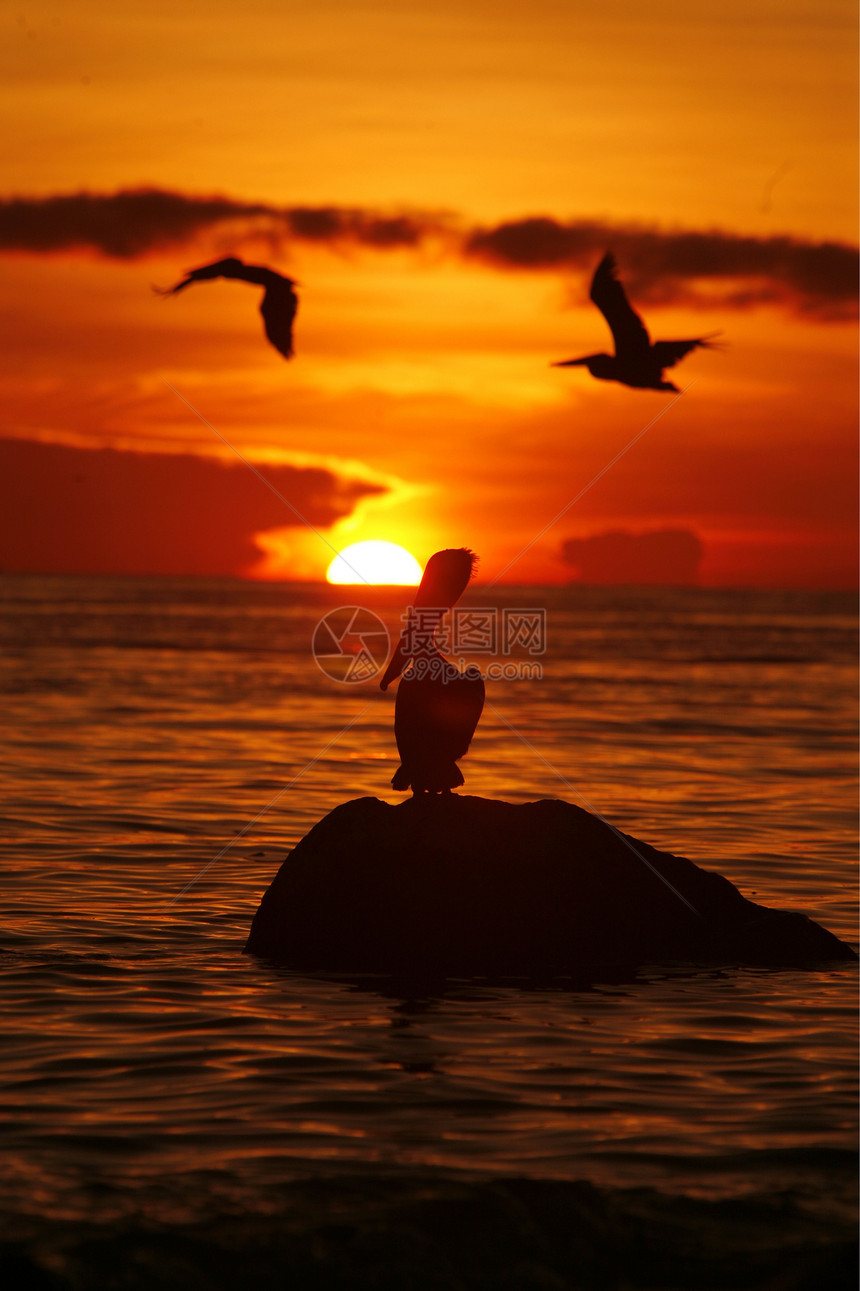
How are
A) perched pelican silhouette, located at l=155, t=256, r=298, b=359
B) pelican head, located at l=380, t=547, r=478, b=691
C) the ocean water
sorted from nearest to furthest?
the ocean water → perched pelican silhouette, located at l=155, t=256, r=298, b=359 → pelican head, located at l=380, t=547, r=478, b=691

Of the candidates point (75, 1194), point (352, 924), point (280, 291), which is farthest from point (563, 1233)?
point (280, 291)

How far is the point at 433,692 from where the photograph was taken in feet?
34.6

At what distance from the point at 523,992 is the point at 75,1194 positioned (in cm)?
397

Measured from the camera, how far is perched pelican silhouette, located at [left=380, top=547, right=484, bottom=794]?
411 inches

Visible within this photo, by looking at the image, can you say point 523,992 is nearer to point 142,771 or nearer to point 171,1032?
point 171,1032

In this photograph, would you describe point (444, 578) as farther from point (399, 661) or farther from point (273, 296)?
point (273, 296)

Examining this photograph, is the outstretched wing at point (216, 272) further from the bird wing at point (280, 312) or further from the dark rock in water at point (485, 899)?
the dark rock in water at point (485, 899)

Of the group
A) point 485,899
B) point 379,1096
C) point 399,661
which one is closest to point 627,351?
point 399,661

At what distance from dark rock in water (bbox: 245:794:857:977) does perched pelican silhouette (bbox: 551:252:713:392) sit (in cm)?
336

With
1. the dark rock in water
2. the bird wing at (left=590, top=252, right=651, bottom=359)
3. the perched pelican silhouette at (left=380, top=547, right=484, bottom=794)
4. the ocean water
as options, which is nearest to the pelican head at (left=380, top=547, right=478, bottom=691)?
the perched pelican silhouette at (left=380, top=547, right=484, bottom=794)

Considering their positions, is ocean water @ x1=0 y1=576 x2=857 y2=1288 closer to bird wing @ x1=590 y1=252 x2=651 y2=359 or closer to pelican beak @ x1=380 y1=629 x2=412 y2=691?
pelican beak @ x1=380 y1=629 x2=412 y2=691

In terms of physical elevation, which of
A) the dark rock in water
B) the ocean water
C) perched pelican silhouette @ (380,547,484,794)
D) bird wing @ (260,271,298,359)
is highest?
bird wing @ (260,271,298,359)

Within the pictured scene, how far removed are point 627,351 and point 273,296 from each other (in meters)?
2.79

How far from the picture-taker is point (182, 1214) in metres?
6.43
